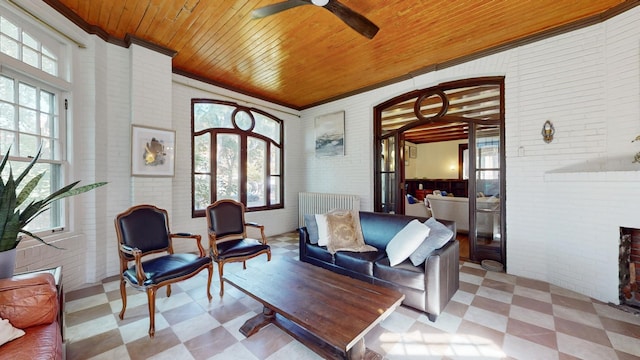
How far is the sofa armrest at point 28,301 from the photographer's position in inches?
52.2

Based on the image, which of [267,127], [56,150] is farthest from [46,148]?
[267,127]

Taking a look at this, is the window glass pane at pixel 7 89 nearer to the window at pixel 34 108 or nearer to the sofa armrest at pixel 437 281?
the window at pixel 34 108

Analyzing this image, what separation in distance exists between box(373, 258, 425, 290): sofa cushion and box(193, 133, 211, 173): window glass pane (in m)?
3.43

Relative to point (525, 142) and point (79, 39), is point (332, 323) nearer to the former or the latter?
point (525, 142)

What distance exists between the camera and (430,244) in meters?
2.40

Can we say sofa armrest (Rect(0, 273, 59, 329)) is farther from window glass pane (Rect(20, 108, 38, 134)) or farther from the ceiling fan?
the ceiling fan

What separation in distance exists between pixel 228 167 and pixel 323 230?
8.44 ft

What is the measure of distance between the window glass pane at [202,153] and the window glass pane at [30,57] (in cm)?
198

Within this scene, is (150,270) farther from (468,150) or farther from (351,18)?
(468,150)

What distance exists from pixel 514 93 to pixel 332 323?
366cm

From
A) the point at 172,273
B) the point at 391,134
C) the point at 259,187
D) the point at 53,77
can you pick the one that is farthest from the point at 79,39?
the point at 391,134

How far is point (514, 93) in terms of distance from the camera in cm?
328

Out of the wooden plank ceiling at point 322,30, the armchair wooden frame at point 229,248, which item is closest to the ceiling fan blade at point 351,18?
the wooden plank ceiling at point 322,30

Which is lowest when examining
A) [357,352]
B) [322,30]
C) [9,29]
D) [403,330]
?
[403,330]
